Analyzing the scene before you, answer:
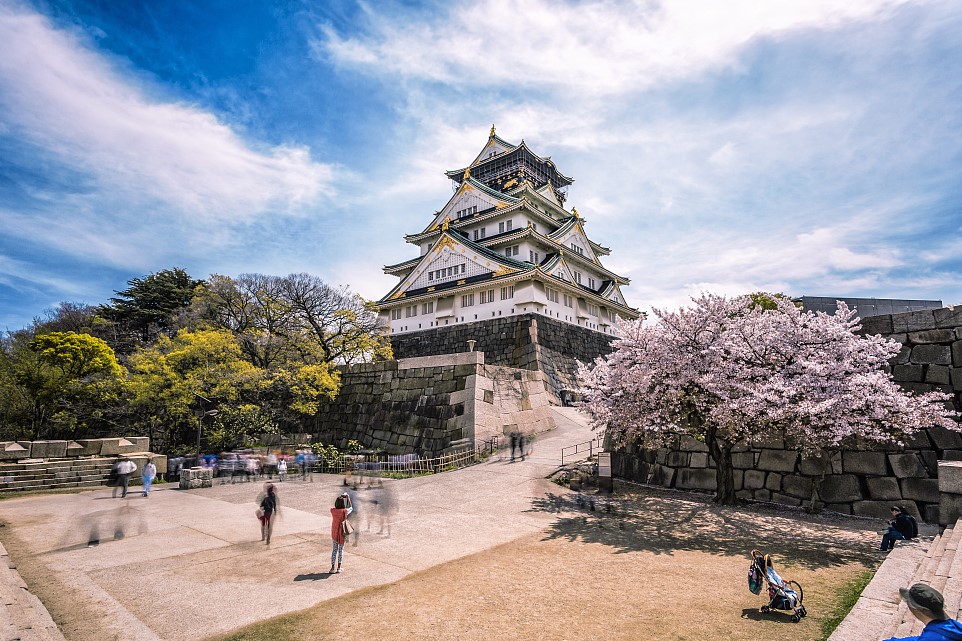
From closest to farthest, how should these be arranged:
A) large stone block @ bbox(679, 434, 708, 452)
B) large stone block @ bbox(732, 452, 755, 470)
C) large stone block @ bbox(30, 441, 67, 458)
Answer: large stone block @ bbox(732, 452, 755, 470)
large stone block @ bbox(679, 434, 708, 452)
large stone block @ bbox(30, 441, 67, 458)

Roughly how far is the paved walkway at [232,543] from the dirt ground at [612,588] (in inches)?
25.4

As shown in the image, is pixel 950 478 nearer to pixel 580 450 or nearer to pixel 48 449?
pixel 580 450

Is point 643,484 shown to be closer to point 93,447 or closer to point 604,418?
point 604,418

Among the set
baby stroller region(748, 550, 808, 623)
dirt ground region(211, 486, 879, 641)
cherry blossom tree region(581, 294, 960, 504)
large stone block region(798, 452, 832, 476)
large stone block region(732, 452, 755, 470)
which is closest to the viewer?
dirt ground region(211, 486, 879, 641)

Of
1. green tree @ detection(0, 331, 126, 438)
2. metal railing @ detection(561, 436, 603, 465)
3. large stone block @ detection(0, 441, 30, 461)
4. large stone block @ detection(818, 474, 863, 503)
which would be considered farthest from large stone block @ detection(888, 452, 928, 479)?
green tree @ detection(0, 331, 126, 438)

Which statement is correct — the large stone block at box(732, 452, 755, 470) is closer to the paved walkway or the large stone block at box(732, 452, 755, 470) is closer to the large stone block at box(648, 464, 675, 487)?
the large stone block at box(648, 464, 675, 487)

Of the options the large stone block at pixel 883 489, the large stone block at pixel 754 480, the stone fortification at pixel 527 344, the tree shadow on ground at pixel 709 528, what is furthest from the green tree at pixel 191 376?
the large stone block at pixel 883 489

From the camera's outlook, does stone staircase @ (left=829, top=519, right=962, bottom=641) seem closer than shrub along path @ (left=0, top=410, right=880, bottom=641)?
Yes

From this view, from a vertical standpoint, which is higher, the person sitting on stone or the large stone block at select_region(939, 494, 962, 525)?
the large stone block at select_region(939, 494, 962, 525)

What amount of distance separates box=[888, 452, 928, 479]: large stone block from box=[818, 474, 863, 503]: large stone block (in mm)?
856

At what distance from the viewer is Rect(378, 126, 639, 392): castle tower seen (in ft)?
108

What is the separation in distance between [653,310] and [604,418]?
11.7 ft

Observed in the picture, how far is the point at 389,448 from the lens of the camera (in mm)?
22906

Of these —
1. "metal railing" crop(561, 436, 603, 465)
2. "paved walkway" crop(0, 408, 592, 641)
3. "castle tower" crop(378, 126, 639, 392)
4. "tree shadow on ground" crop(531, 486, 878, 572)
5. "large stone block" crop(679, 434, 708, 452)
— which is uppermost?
"castle tower" crop(378, 126, 639, 392)
